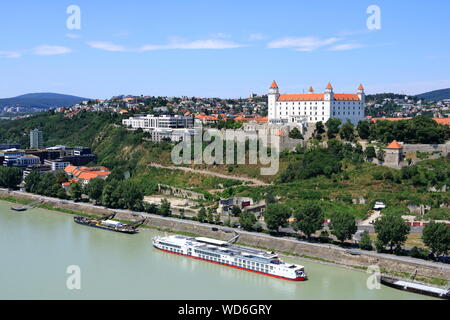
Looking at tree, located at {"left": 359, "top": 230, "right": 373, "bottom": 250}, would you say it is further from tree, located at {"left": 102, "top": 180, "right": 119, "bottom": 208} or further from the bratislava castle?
the bratislava castle

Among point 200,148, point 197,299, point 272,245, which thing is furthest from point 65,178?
point 197,299

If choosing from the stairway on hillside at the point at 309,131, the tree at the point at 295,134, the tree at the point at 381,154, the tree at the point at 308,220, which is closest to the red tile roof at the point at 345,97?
the stairway on hillside at the point at 309,131

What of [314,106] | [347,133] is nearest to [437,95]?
[314,106]

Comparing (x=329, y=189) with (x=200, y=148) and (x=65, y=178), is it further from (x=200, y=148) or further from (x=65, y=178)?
(x=65, y=178)

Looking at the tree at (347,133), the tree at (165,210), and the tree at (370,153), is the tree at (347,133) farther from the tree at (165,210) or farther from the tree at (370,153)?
the tree at (165,210)

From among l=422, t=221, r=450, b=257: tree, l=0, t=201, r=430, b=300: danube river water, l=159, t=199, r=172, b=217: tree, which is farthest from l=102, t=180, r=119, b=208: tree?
l=422, t=221, r=450, b=257: tree

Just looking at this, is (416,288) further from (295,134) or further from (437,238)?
(295,134)
